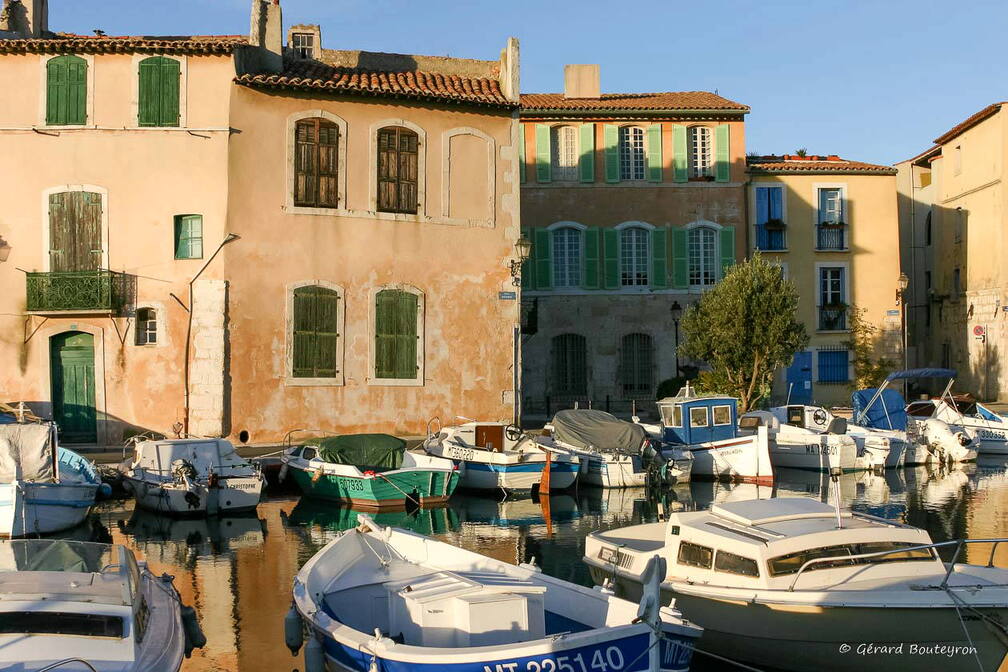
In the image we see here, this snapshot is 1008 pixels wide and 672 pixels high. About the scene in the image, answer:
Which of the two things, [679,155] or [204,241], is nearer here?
[204,241]

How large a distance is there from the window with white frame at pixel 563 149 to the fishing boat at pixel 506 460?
627 inches

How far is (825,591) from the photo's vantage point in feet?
35.0

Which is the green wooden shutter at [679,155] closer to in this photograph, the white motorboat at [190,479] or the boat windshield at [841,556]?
the white motorboat at [190,479]

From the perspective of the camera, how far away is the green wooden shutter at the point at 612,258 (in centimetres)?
3919

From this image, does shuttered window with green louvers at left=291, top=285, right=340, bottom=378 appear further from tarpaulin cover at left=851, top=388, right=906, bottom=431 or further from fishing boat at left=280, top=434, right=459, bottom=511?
tarpaulin cover at left=851, top=388, right=906, bottom=431

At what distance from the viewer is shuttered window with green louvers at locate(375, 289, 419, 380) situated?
91.7 ft

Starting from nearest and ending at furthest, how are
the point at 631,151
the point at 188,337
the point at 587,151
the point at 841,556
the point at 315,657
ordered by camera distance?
the point at 315,657 → the point at 841,556 → the point at 188,337 → the point at 587,151 → the point at 631,151

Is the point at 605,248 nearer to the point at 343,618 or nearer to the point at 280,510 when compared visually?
the point at 280,510

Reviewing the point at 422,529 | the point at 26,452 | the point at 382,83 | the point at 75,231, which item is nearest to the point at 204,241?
the point at 75,231

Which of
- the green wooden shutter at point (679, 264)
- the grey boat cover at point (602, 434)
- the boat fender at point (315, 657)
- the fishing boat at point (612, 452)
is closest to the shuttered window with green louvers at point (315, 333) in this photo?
the fishing boat at point (612, 452)

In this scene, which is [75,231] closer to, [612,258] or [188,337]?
[188,337]

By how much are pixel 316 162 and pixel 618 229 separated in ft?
47.4

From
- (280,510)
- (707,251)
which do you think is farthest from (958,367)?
(280,510)

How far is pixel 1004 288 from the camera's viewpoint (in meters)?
40.4
